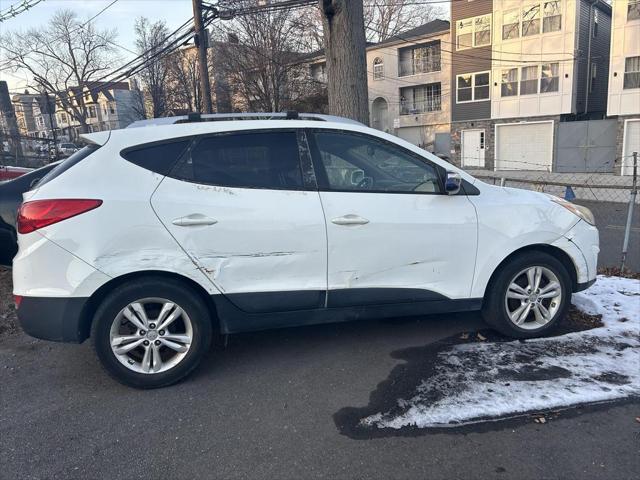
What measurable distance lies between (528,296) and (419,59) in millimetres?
36083

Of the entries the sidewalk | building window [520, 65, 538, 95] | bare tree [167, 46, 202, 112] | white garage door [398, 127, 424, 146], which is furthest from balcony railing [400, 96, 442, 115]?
bare tree [167, 46, 202, 112]

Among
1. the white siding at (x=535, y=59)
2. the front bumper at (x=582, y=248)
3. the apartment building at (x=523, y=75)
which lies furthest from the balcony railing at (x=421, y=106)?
the front bumper at (x=582, y=248)

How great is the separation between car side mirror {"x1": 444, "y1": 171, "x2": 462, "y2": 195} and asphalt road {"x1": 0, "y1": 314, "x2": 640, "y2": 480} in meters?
1.35

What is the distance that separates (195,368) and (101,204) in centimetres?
133

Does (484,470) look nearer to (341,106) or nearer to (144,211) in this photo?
(144,211)

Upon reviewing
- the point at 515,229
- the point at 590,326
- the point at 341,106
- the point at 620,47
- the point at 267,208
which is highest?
the point at 620,47

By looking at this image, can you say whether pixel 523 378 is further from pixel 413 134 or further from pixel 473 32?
pixel 413 134

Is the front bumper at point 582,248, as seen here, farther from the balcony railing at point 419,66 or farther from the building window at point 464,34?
the balcony railing at point 419,66

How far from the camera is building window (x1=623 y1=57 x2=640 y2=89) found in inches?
965

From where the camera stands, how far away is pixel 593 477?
2.42 meters

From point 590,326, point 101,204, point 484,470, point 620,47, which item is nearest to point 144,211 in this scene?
point 101,204

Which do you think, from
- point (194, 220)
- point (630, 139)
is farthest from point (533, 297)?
point (630, 139)

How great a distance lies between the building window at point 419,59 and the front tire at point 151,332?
3620cm

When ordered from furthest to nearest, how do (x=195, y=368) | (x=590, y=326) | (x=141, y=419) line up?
(x=590, y=326) < (x=195, y=368) < (x=141, y=419)
